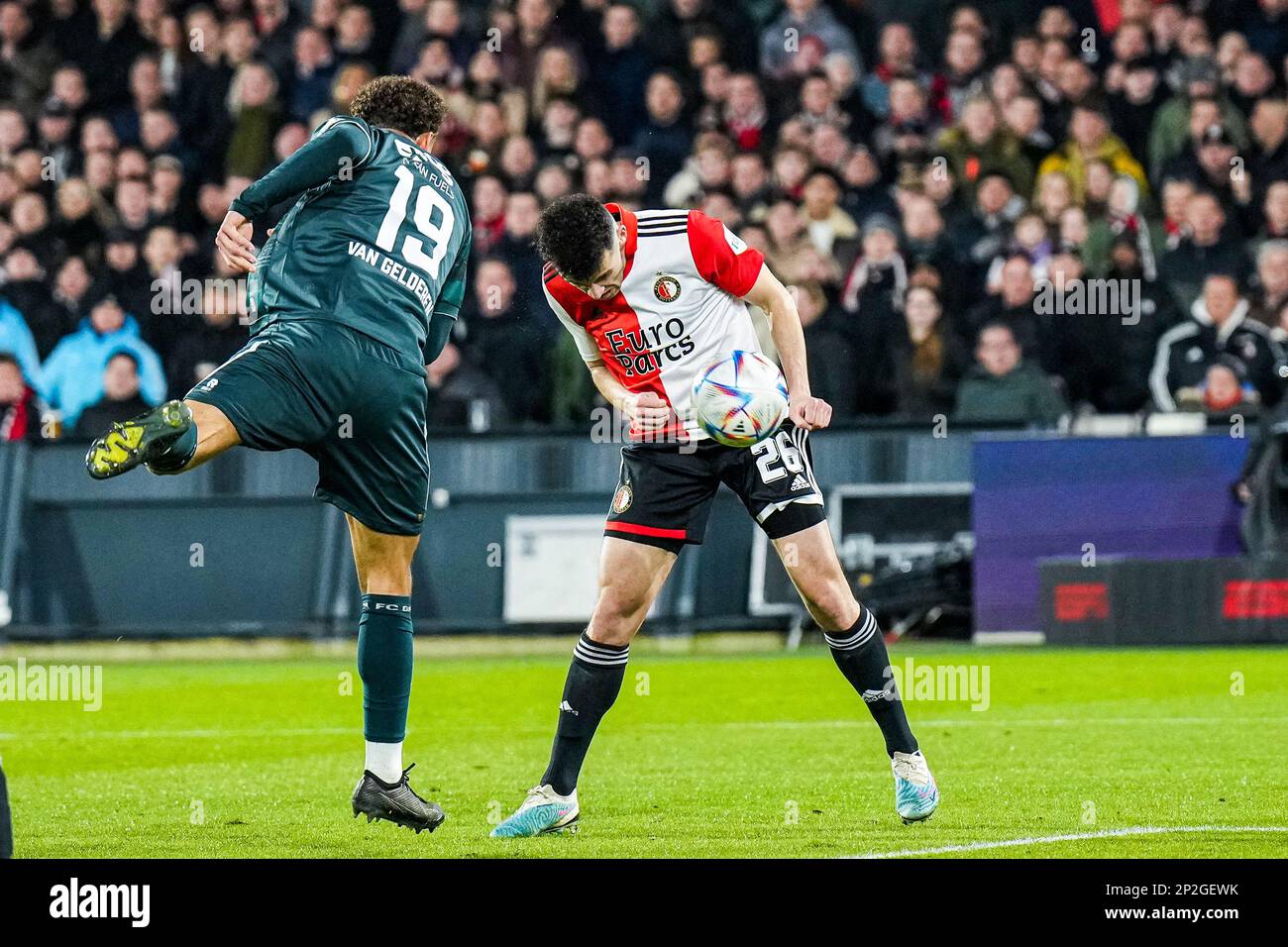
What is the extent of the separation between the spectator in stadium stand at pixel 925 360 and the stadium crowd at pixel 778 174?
2 centimetres

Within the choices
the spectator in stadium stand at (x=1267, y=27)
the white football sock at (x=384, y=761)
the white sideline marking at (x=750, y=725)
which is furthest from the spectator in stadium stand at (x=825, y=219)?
the white football sock at (x=384, y=761)

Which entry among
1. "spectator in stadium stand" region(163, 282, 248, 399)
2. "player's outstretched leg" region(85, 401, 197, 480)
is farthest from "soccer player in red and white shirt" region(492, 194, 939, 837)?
"spectator in stadium stand" region(163, 282, 248, 399)

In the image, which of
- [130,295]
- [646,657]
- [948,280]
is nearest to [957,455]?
Result: [948,280]

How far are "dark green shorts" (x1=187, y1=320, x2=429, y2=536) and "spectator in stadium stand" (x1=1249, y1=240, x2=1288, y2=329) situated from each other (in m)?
10.1

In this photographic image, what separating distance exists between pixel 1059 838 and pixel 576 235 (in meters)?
2.46

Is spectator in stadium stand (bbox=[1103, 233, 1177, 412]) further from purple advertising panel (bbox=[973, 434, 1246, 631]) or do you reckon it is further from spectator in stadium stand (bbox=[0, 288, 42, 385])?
spectator in stadium stand (bbox=[0, 288, 42, 385])

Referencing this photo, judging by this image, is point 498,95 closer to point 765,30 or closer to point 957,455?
point 765,30

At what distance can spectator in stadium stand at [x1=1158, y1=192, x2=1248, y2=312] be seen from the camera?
51.8 feet

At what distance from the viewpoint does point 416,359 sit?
22.6 ft

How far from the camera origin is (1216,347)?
1533cm

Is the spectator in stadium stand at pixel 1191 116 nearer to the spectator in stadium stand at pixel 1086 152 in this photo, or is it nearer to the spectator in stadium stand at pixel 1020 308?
the spectator in stadium stand at pixel 1086 152

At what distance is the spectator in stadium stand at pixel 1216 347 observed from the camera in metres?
15.2

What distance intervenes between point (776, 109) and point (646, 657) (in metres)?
5.92

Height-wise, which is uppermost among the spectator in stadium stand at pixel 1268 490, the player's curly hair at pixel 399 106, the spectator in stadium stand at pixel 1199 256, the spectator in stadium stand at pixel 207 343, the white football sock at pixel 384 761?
the spectator in stadium stand at pixel 1199 256
